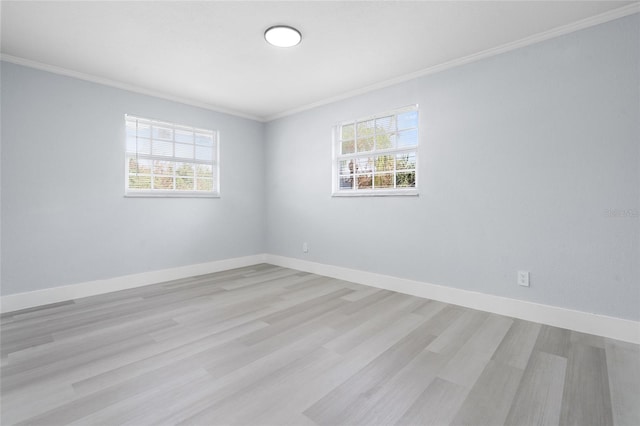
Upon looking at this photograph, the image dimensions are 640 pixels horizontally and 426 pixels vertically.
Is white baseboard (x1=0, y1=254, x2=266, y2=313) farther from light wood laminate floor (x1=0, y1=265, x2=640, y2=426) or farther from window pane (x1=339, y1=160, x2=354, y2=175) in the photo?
window pane (x1=339, y1=160, x2=354, y2=175)

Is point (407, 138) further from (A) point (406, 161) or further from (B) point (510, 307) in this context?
(B) point (510, 307)

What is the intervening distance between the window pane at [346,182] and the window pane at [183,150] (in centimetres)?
225

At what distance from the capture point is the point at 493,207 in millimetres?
2918

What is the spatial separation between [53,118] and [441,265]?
4.45 metres

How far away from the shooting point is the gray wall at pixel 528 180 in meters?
2.34

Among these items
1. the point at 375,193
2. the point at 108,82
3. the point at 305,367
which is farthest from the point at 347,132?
the point at 305,367

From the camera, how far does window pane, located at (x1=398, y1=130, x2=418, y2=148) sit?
3.52 meters

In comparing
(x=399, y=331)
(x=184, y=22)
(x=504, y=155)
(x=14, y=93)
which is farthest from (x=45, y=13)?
(x=504, y=155)

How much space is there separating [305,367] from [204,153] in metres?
3.69

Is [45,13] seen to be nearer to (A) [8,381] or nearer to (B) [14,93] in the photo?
(B) [14,93]

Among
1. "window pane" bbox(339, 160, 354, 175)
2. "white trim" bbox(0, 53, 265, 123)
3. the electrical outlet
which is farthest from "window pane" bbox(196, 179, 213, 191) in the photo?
the electrical outlet

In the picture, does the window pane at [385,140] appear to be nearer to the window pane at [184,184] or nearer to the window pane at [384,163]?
the window pane at [384,163]

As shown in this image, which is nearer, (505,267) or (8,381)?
(8,381)

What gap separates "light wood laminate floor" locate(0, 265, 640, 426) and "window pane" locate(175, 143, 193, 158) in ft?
7.21
